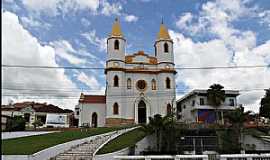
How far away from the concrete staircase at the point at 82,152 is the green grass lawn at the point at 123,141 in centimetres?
85

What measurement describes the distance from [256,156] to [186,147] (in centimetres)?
1538

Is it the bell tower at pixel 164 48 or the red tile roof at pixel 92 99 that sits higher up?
the bell tower at pixel 164 48

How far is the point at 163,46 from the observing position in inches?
1863

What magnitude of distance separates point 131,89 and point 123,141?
19975 millimetres

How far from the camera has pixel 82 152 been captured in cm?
2186

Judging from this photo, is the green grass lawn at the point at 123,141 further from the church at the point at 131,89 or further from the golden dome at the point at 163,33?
the golden dome at the point at 163,33

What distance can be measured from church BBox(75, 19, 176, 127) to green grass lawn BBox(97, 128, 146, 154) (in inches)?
501

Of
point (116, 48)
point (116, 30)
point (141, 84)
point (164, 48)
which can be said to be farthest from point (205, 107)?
point (116, 30)

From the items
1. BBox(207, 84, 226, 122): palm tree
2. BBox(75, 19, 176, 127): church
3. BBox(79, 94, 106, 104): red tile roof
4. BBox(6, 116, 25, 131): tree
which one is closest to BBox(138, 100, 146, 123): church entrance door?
BBox(75, 19, 176, 127): church

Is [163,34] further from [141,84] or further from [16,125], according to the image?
[16,125]

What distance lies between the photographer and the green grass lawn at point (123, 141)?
22006 millimetres

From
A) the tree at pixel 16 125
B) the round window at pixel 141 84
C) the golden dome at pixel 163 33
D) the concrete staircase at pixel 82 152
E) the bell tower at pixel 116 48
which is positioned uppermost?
the golden dome at pixel 163 33

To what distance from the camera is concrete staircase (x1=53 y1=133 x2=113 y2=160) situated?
2053 cm

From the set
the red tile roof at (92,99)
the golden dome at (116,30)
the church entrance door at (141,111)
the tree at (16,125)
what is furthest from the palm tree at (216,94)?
the tree at (16,125)
